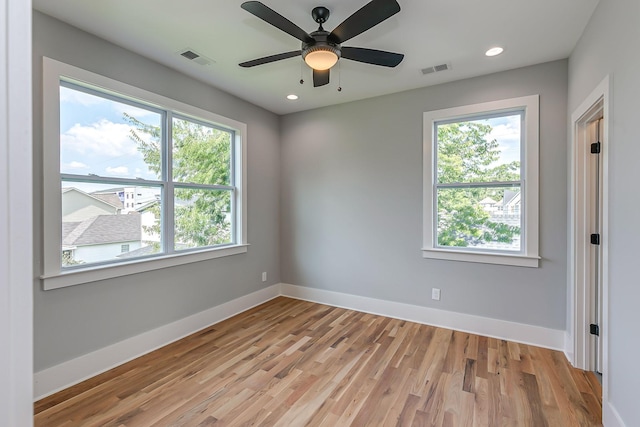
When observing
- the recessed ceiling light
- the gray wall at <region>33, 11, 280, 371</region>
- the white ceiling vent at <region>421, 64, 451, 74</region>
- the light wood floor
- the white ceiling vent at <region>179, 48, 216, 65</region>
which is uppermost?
the white ceiling vent at <region>179, 48, 216, 65</region>

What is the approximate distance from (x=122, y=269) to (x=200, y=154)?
1503mm

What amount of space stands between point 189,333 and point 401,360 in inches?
86.6

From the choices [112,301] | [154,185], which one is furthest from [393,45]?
[112,301]

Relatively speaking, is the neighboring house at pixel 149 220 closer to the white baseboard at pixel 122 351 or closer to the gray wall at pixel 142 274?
the gray wall at pixel 142 274

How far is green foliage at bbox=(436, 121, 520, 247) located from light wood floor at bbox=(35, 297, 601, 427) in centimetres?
110

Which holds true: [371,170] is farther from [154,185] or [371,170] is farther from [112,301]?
[112,301]

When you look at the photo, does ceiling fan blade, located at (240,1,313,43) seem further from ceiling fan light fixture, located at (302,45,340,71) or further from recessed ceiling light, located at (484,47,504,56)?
recessed ceiling light, located at (484,47,504,56)

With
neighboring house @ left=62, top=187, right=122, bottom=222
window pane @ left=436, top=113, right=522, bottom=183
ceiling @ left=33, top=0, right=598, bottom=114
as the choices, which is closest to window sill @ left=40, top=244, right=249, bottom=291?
neighboring house @ left=62, top=187, right=122, bottom=222

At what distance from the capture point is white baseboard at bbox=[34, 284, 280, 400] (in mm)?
2234

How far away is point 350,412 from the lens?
205 centimetres

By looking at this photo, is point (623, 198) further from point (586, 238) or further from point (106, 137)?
point (106, 137)

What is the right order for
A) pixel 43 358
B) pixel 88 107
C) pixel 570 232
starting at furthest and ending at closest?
1. pixel 570 232
2. pixel 88 107
3. pixel 43 358

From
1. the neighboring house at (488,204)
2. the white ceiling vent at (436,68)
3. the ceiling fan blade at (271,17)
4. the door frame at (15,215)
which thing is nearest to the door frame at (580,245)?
the neighboring house at (488,204)

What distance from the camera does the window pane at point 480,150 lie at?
3.16m
